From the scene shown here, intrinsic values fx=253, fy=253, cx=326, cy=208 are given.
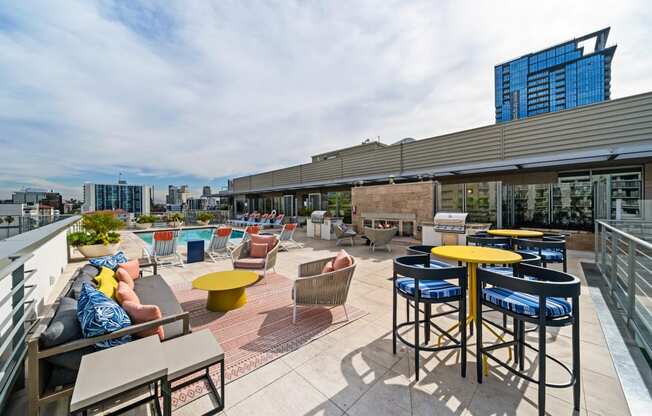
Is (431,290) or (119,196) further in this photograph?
(119,196)

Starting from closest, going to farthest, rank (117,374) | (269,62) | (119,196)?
1. (117,374)
2. (269,62)
3. (119,196)

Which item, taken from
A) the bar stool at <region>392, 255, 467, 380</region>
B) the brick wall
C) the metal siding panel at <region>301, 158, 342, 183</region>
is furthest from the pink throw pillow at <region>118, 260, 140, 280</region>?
the metal siding panel at <region>301, 158, 342, 183</region>

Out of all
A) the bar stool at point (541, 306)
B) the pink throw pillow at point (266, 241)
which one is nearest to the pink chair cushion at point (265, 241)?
the pink throw pillow at point (266, 241)

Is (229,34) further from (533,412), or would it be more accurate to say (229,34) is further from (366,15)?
(533,412)

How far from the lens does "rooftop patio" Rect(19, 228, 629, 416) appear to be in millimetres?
2031

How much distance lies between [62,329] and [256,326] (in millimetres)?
2008

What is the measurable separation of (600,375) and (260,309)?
156 inches

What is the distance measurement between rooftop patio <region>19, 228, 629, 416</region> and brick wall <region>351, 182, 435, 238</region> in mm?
6665

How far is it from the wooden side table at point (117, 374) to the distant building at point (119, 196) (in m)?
68.9

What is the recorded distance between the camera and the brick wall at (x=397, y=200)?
32.1 ft

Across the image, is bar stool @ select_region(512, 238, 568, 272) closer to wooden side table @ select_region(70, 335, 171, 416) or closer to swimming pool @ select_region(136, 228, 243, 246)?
wooden side table @ select_region(70, 335, 171, 416)

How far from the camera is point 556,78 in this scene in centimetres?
4309

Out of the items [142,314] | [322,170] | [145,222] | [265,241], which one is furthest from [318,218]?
[145,222]

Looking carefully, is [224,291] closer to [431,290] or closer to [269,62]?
[431,290]
